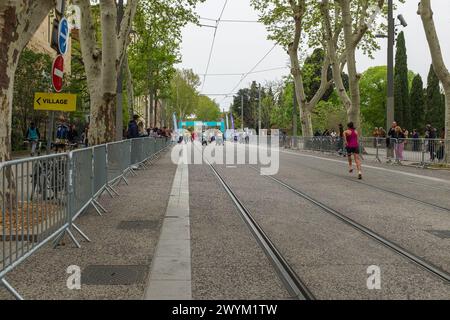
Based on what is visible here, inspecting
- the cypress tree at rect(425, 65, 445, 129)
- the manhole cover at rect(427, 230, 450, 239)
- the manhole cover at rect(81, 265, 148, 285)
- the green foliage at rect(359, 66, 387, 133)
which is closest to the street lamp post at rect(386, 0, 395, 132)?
the manhole cover at rect(427, 230, 450, 239)

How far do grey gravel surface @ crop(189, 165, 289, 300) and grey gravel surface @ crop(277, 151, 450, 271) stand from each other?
6.09ft

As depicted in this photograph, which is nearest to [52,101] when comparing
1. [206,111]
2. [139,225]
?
[139,225]

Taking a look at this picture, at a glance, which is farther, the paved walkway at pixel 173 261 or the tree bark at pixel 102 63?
the tree bark at pixel 102 63

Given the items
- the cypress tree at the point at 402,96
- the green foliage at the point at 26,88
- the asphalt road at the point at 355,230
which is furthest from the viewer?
the cypress tree at the point at 402,96

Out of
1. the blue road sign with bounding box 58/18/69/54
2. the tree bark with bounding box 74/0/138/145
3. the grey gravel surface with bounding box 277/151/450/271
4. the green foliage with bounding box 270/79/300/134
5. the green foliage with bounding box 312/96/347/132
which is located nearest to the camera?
the grey gravel surface with bounding box 277/151/450/271

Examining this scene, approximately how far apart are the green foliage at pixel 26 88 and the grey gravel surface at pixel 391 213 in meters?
18.3

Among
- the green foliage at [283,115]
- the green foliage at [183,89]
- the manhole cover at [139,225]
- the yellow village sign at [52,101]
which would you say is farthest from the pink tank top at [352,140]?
the green foliage at [183,89]

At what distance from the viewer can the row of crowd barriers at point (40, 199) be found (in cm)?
471

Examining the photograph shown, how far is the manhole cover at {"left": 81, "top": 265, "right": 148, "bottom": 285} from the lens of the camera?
5016 millimetres

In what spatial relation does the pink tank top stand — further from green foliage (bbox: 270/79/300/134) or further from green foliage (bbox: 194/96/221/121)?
green foliage (bbox: 194/96/221/121)

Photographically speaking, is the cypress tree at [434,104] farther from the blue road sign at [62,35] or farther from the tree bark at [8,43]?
the tree bark at [8,43]

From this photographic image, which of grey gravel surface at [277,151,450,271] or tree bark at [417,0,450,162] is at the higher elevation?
tree bark at [417,0,450,162]

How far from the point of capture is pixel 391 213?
30.6ft

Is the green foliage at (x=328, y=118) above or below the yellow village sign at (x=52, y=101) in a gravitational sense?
above
